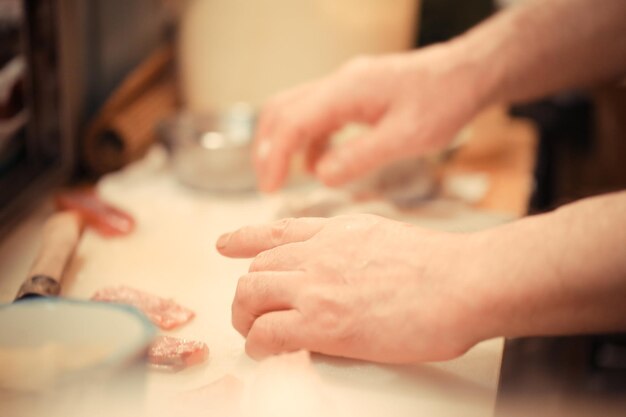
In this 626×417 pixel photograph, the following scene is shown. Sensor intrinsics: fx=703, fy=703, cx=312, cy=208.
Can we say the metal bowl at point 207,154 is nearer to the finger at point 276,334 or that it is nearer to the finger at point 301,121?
the finger at point 301,121

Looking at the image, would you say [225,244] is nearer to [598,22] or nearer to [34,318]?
[34,318]

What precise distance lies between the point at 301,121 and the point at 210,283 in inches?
12.9

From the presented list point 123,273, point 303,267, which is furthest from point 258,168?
point 303,267

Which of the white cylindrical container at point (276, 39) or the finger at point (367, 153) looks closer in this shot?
the finger at point (367, 153)

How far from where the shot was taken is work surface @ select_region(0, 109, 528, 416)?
514 mm

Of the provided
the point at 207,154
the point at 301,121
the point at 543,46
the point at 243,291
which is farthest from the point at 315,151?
the point at 243,291

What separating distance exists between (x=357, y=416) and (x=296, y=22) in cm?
73

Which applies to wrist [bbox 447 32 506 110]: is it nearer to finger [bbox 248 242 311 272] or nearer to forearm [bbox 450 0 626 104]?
forearm [bbox 450 0 626 104]

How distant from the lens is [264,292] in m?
0.52

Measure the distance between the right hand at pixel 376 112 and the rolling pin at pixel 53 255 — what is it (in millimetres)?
250

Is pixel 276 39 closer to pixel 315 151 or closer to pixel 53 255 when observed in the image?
pixel 315 151

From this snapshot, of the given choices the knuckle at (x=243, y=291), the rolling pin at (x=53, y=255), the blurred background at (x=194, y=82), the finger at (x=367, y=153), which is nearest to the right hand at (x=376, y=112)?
the finger at (x=367, y=153)

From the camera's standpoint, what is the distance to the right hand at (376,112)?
2.79 ft

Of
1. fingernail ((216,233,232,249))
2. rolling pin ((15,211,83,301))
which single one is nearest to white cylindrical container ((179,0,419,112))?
rolling pin ((15,211,83,301))
